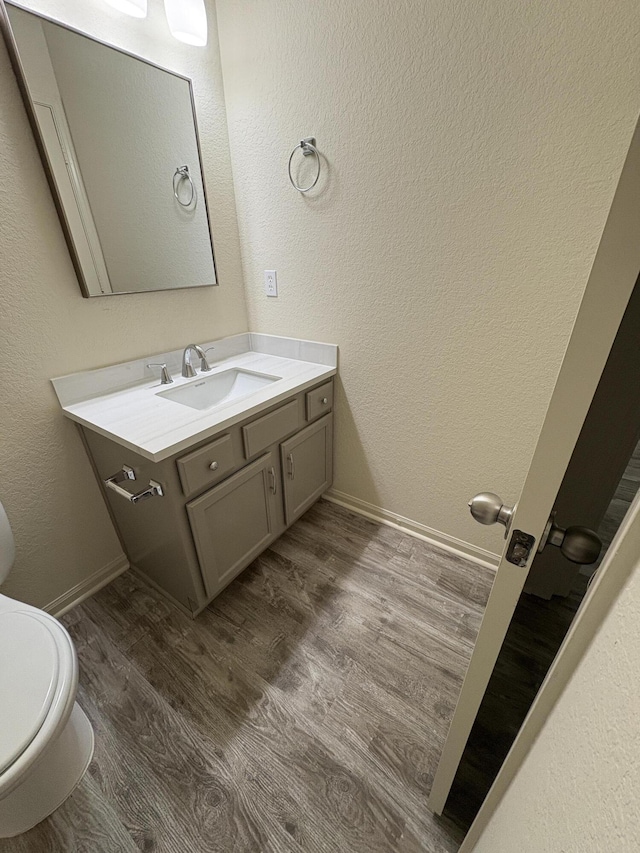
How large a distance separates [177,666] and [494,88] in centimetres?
210

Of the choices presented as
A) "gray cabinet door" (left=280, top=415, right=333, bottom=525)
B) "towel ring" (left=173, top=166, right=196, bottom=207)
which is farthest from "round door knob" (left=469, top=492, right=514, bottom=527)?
"towel ring" (left=173, top=166, right=196, bottom=207)

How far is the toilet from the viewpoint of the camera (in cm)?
73

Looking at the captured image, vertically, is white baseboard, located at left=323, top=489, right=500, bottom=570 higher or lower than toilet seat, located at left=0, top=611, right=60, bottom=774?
lower

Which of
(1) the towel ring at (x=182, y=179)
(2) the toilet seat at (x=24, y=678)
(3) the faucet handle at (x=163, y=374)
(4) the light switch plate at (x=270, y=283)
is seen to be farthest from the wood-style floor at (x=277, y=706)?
(1) the towel ring at (x=182, y=179)

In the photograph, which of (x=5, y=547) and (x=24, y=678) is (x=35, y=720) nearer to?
(x=24, y=678)

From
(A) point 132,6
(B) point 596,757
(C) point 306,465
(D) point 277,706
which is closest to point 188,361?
(C) point 306,465

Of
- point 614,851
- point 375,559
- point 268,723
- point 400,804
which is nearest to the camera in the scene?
point 614,851

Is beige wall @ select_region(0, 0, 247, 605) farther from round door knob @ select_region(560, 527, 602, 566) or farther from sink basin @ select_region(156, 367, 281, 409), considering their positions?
round door knob @ select_region(560, 527, 602, 566)

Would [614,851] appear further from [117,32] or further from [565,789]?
[117,32]

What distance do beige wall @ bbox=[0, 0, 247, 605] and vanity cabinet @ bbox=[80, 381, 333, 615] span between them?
0.41 ft

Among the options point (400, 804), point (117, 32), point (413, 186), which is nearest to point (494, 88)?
point (413, 186)

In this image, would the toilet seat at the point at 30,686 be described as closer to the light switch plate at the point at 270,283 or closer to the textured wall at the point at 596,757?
the textured wall at the point at 596,757

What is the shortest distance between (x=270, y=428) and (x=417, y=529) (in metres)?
0.93

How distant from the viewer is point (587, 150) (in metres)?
0.98
